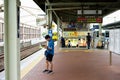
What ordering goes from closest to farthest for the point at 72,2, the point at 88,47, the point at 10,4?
1. the point at 10,4
2. the point at 72,2
3. the point at 88,47

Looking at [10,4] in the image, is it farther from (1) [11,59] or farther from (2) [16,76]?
(2) [16,76]

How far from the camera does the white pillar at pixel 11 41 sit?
5.51 meters

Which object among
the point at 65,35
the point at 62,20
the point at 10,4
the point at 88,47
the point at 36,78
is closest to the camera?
the point at 10,4

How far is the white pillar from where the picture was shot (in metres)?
5.51

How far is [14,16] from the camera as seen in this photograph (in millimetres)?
5520

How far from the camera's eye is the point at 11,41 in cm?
558

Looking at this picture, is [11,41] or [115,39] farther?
[115,39]

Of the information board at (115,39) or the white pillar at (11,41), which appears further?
the information board at (115,39)

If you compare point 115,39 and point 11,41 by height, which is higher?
point 11,41

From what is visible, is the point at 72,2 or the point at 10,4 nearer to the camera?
the point at 10,4

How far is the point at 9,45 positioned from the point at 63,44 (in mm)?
20297

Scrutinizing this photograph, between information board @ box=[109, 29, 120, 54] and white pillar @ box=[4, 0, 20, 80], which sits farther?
information board @ box=[109, 29, 120, 54]

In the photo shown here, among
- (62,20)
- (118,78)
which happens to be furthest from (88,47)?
(118,78)

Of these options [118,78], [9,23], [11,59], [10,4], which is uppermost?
[10,4]
